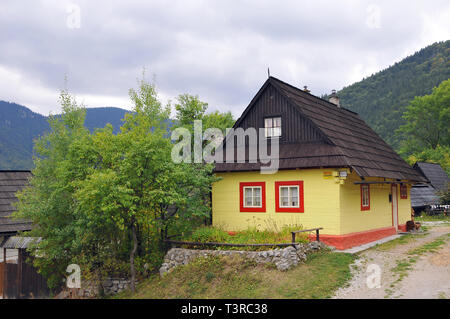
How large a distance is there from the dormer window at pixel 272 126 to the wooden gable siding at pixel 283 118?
0.57 feet

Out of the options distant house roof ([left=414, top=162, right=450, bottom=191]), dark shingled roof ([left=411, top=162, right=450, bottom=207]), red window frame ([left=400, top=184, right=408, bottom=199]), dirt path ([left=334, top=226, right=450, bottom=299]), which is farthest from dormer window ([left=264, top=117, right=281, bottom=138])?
distant house roof ([left=414, top=162, right=450, bottom=191])

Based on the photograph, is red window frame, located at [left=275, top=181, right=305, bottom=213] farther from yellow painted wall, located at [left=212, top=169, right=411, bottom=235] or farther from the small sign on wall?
the small sign on wall

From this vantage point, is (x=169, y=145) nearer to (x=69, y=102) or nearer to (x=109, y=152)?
(x=109, y=152)

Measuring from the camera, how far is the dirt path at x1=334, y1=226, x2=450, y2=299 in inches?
396

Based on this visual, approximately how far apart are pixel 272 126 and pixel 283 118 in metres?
0.65

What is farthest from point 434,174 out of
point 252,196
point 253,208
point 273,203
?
point 253,208

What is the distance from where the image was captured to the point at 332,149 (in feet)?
51.4

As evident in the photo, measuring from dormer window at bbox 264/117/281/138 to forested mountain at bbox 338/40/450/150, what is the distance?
180 feet

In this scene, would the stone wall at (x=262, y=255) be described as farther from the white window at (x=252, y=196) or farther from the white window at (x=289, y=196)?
the white window at (x=252, y=196)

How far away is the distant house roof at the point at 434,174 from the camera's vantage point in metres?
35.0

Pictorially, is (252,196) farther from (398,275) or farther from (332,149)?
(398,275)

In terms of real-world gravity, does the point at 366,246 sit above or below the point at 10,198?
below

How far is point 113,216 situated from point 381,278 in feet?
30.0

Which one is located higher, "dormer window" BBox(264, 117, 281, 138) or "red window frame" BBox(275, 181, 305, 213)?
"dormer window" BBox(264, 117, 281, 138)
